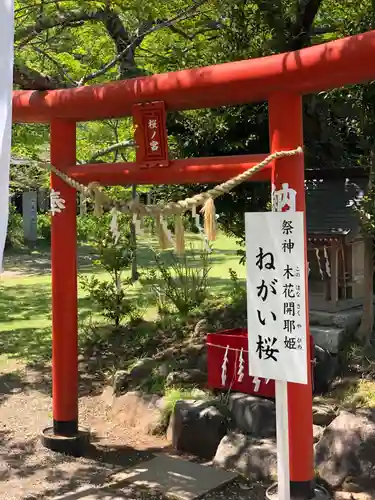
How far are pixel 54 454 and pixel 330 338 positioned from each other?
297 cm

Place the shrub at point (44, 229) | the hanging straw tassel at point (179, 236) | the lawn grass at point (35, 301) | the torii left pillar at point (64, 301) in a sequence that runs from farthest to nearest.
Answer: the shrub at point (44, 229) → the lawn grass at point (35, 301) → the torii left pillar at point (64, 301) → the hanging straw tassel at point (179, 236)

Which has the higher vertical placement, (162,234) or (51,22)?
(51,22)

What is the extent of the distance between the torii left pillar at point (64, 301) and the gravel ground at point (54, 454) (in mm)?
206

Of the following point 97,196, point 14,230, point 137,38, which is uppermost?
point 137,38

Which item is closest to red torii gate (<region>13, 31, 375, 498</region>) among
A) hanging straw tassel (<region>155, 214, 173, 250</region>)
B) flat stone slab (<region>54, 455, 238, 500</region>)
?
hanging straw tassel (<region>155, 214, 173, 250</region>)

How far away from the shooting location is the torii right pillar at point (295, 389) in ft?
13.4

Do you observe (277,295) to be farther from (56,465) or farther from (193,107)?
(56,465)

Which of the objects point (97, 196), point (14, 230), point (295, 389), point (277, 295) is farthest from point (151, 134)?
point (14, 230)

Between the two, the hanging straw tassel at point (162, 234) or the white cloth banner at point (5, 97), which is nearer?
the white cloth banner at point (5, 97)

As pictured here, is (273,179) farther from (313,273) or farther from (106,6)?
(106,6)

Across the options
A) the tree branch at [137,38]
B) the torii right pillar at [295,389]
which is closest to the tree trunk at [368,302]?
the torii right pillar at [295,389]

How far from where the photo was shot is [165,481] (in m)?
4.76

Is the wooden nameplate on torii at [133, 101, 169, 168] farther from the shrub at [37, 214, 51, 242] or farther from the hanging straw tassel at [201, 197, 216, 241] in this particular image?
the shrub at [37, 214, 51, 242]

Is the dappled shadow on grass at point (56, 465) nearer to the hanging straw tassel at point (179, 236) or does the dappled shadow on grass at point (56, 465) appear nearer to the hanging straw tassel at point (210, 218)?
the hanging straw tassel at point (179, 236)
